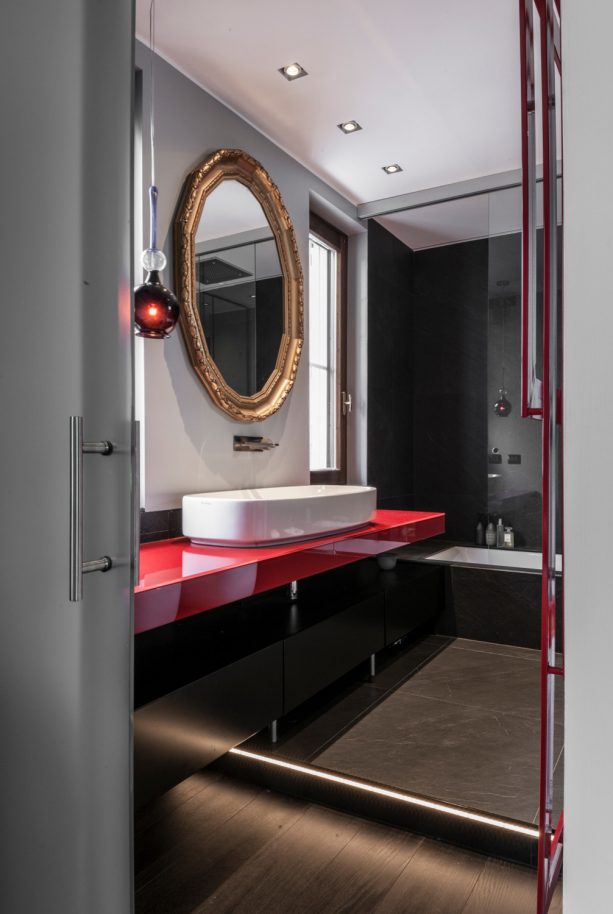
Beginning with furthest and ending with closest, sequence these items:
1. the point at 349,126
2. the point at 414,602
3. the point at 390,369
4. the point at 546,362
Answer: the point at 390,369 < the point at 414,602 < the point at 349,126 < the point at 546,362

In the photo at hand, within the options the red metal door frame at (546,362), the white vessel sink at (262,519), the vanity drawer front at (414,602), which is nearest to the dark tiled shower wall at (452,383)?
the vanity drawer front at (414,602)

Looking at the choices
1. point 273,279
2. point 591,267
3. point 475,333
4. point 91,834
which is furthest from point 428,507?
point 591,267

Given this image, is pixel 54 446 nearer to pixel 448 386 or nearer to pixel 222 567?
pixel 222 567

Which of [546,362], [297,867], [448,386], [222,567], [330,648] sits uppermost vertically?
[448,386]

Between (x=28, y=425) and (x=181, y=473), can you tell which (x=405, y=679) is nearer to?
(x=181, y=473)

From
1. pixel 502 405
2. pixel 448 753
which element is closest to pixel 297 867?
pixel 448 753

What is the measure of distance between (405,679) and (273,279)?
1.88 metres

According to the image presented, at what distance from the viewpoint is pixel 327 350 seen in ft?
11.5

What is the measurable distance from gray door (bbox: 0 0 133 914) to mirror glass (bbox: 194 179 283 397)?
1.31 metres

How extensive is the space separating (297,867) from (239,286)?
209 cm

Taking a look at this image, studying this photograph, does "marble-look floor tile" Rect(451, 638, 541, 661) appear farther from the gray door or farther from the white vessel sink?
the gray door

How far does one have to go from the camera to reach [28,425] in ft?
3.64

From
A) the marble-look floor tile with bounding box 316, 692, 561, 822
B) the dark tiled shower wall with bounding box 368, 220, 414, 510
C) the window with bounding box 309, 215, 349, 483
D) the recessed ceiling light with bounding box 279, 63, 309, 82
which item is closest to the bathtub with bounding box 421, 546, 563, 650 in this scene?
the dark tiled shower wall with bounding box 368, 220, 414, 510

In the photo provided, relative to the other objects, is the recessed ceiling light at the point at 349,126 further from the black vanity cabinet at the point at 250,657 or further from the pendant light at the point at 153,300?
the black vanity cabinet at the point at 250,657
